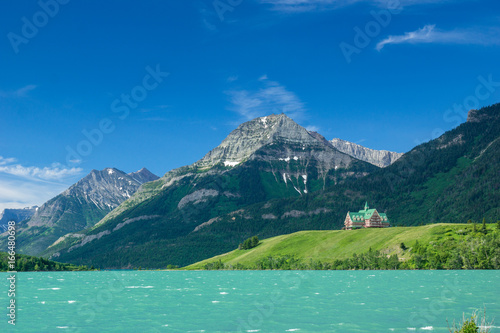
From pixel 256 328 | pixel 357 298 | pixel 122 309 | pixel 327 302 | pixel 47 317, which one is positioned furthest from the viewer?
pixel 357 298

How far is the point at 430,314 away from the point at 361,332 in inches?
788

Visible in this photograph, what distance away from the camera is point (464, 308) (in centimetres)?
7675

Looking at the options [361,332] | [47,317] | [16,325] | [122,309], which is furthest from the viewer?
[122,309]

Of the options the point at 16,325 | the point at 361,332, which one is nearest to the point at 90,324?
the point at 16,325

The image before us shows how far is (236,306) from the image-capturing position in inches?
3479

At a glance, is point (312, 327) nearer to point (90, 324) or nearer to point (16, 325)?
point (90, 324)

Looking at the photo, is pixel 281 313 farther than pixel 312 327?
Yes

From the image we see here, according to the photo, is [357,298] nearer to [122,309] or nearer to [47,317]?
[122,309]

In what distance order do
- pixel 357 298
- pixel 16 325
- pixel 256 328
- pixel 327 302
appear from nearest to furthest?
pixel 256 328 → pixel 16 325 → pixel 327 302 → pixel 357 298

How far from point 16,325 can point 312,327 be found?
1697 inches

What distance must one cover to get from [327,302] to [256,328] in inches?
1404

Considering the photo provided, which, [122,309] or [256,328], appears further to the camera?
[122,309]

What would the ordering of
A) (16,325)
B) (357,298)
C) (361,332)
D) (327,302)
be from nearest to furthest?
1. (361,332)
2. (16,325)
3. (327,302)
4. (357,298)

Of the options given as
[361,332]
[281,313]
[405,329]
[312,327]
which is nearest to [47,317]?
[281,313]
